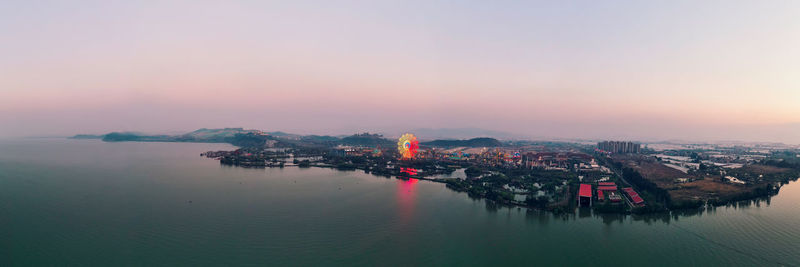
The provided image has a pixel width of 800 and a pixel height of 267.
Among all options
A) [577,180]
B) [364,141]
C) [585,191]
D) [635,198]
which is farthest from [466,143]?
[635,198]

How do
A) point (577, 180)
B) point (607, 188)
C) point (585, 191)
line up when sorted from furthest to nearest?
1. point (577, 180)
2. point (607, 188)
3. point (585, 191)

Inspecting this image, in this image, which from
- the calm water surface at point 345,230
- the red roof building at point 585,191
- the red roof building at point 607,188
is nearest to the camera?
the calm water surface at point 345,230

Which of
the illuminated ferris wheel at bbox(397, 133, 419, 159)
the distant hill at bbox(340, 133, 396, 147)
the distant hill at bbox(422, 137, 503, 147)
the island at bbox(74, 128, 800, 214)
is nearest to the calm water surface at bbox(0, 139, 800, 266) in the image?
the island at bbox(74, 128, 800, 214)

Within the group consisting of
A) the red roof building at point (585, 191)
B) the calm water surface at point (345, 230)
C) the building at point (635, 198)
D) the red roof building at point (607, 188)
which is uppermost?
the red roof building at point (585, 191)

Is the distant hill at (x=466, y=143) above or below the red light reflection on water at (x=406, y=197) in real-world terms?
above

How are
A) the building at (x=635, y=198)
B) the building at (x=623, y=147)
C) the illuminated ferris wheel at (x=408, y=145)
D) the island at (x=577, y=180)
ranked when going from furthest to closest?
the building at (x=623, y=147), the illuminated ferris wheel at (x=408, y=145), the island at (x=577, y=180), the building at (x=635, y=198)

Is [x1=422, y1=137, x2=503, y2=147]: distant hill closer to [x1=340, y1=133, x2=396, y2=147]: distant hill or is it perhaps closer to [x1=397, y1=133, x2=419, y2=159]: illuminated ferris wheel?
[x1=340, y1=133, x2=396, y2=147]: distant hill

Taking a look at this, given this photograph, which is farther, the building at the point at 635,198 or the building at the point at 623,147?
the building at the point at 623,147

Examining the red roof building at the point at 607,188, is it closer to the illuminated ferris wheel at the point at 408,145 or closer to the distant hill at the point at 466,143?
the illuminated ferris wheel at the point at 408,145

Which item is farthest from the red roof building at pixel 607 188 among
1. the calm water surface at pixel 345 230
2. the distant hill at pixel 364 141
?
the distant hill at pixel 364 141

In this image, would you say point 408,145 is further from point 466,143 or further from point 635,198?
point 466,143
